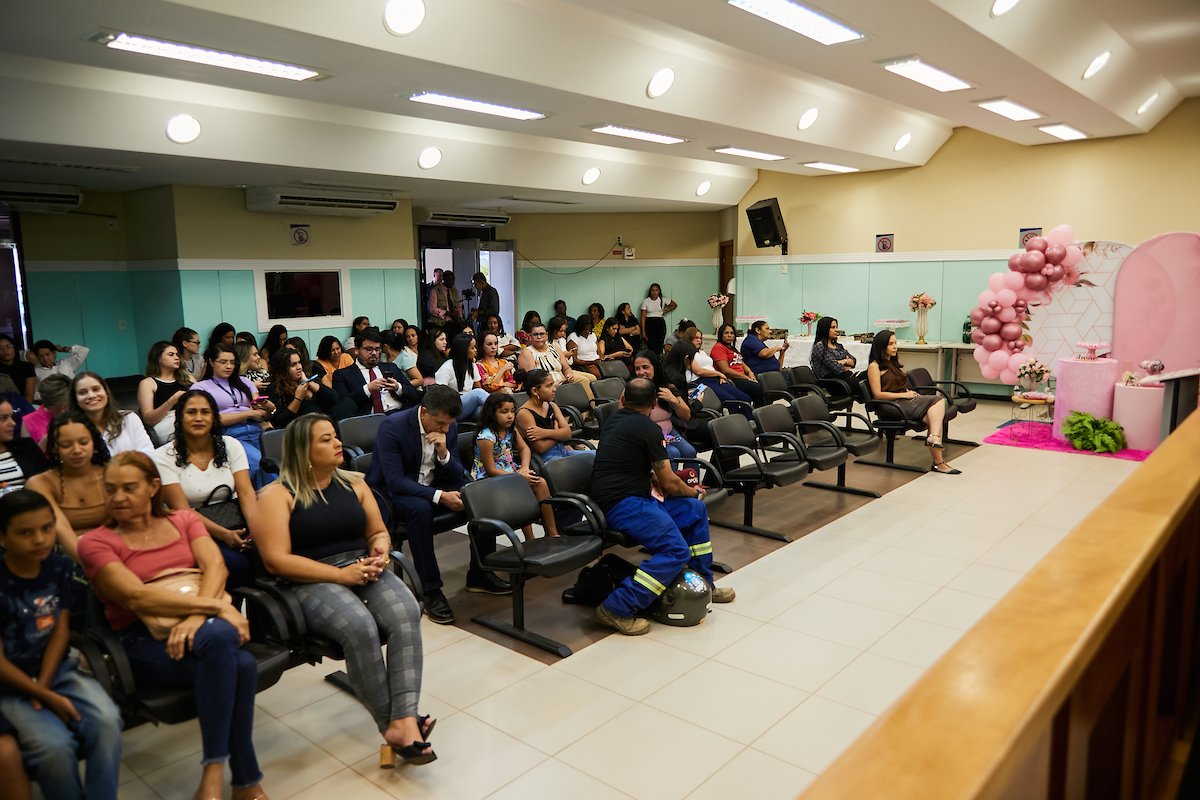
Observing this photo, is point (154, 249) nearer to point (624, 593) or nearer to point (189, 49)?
point (189, 49)

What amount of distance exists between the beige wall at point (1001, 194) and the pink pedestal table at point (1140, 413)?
2.92 metres

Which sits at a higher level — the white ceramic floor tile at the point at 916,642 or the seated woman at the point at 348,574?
the seated woman at the point at 348,574

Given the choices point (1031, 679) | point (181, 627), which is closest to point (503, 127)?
point (181, 627)

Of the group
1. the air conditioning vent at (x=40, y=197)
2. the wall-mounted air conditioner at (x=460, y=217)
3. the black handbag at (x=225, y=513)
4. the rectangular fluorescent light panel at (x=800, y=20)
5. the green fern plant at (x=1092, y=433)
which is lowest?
the green fern plant at (x=1092, y=433)

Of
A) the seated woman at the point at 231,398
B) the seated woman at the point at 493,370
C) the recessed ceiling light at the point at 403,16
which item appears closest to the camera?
the recessed ceiling light at the point at 403,16

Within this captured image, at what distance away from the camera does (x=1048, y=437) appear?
27.9 ft

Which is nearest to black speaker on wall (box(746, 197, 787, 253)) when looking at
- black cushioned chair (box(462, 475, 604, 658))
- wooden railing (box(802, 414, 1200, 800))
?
black cushioned chair (box(462, 475, 604, 658))

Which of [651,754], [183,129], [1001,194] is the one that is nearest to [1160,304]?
[1001,194]

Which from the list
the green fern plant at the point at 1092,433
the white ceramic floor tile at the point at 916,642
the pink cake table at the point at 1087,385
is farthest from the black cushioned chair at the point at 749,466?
the pink cake table at the point at 1087,385

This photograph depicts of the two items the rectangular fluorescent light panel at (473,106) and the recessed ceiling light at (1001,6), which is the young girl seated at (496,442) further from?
the recessed ceiling light at (1001,6)

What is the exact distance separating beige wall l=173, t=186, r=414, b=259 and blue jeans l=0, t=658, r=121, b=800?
7456 mm

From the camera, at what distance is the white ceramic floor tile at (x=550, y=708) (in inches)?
125

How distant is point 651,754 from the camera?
9.90 ft

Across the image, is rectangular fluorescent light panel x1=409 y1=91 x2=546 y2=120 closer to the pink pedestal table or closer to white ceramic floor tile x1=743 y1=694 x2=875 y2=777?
white ceramic floor tile x1=743 y1=694 x2=875 y2=777
